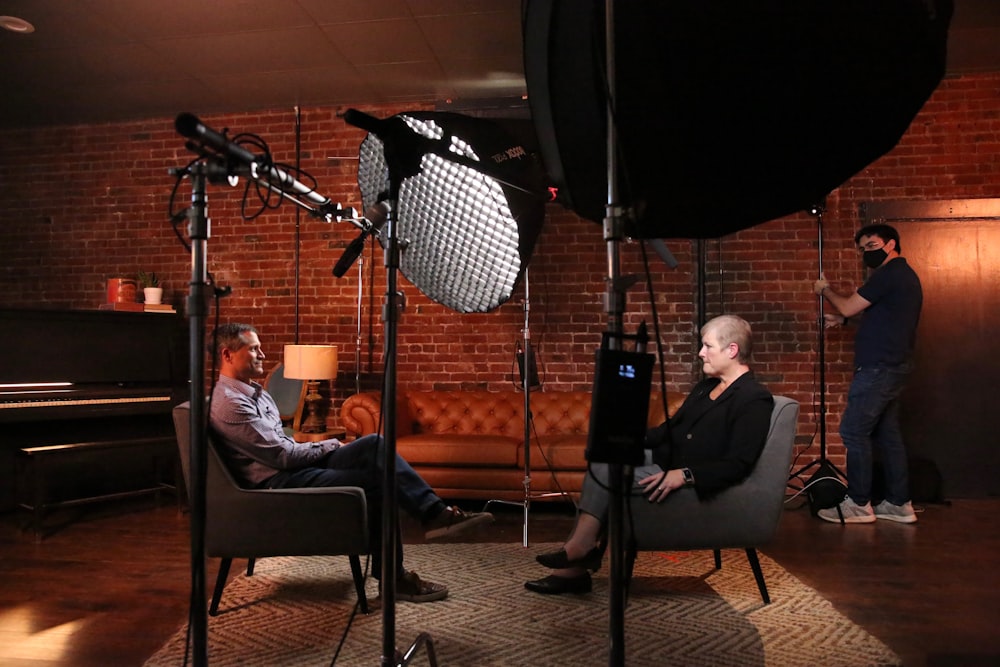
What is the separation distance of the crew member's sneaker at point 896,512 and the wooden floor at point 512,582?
7 centimetres

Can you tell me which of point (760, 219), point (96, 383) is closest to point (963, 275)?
point (760, 219)

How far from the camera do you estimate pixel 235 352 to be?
255cm

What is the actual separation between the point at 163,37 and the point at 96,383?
7.17 feet

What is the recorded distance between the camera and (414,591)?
2.46m

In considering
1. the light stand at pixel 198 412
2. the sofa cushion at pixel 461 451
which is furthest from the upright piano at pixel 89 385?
the light stand at pixel 198 412

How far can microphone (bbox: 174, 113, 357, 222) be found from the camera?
99 centimetres

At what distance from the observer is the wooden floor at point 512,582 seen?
2.11 meters

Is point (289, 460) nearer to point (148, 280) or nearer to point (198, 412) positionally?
Answer: point (198, 412)

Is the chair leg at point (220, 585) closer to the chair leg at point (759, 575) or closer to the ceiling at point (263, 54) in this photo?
the chair leg at point (759, 575)

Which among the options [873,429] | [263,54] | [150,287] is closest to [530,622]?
[873,429]

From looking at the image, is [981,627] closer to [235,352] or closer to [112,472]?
[235,352]

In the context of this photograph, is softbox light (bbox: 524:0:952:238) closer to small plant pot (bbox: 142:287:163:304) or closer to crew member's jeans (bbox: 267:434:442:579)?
crew member's jeans (bbox: 267:434:442:579)

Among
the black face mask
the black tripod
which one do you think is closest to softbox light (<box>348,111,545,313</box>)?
the black tripod

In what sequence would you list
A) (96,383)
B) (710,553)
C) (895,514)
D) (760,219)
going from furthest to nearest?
(96,383) → (895,514) → (710,553) → (760,219)
